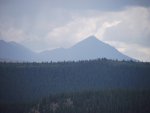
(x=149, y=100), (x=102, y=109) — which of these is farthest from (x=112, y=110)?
(x=149, y=100)

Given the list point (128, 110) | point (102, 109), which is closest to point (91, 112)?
point (102, 109)

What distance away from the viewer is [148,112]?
191m

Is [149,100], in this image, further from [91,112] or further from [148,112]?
[91,112]

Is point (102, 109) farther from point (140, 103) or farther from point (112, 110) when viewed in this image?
point (140, 103)

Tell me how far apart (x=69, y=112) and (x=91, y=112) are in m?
10.5

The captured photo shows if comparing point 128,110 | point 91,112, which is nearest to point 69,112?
point 91,112

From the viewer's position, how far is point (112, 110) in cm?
19412

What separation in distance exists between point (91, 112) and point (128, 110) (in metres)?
17.5

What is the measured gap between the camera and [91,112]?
199 m

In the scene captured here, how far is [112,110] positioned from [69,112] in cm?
2079

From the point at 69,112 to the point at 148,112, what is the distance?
122 feet

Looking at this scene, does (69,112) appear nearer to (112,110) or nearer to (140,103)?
(112,110)

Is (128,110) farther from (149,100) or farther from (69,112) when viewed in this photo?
(69,112)

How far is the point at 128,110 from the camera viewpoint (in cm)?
19612
